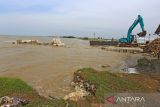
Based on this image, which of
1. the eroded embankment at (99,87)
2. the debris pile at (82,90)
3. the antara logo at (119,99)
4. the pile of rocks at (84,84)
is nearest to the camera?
the antara logo at (119,99)

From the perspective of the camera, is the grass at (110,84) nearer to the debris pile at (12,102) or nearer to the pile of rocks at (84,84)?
the pile of rocks at (84,84)

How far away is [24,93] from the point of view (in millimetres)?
12195

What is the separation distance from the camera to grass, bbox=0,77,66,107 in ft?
33.4

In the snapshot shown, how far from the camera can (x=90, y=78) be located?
1519cm

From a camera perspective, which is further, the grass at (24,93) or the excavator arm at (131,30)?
the excavator arm at (131,30)

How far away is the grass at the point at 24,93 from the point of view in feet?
33.4

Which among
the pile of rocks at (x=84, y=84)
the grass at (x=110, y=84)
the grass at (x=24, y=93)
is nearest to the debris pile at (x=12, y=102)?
the grass at (x=24, y=93)

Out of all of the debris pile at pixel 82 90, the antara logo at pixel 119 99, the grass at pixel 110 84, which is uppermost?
the antara logo at pixel 119 99

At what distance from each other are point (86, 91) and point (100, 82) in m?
0.71

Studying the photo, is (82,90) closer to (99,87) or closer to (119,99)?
(99,87)

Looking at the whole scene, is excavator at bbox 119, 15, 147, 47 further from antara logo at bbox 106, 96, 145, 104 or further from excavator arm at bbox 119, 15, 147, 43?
antara logo at bbox 106, 96, 145, 104

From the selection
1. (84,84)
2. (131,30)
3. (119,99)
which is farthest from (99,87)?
(131,30)

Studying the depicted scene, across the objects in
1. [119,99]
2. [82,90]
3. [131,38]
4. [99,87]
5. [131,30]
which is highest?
[131,30]

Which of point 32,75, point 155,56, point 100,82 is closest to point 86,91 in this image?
point 100,82
